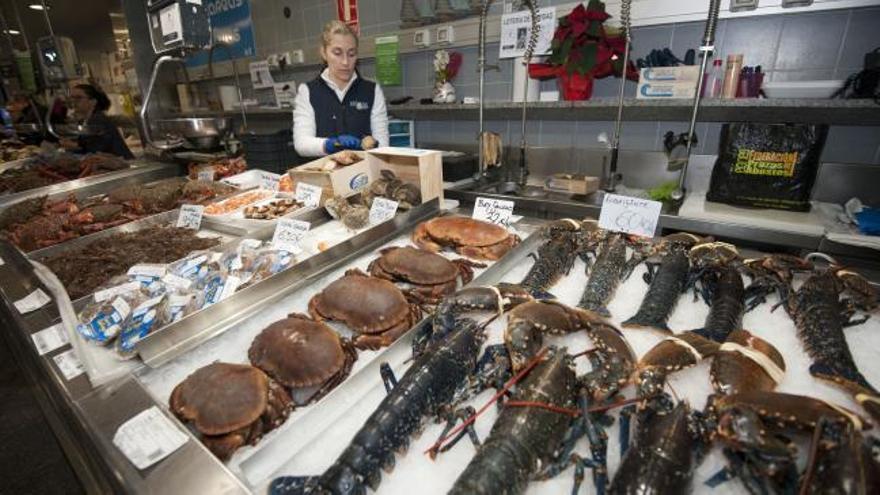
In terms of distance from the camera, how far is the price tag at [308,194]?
8.83 ft

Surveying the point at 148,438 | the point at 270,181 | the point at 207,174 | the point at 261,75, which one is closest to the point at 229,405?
the point at 148,438

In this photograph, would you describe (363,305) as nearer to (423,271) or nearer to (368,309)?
(368,309)

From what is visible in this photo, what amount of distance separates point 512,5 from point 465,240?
2959 millimetres

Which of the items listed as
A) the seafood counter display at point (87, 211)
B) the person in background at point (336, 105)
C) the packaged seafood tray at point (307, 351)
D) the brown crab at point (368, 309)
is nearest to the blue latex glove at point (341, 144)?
the person in background at point (336, 105)

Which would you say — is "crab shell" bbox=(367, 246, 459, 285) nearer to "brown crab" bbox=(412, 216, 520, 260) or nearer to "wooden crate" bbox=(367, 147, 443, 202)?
"brown crab" bbox=(412, 216, 520, 260)

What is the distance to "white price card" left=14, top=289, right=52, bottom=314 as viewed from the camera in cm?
167

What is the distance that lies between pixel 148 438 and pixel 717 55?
416cm

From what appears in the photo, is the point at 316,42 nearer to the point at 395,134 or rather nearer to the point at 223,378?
the point at 395,134

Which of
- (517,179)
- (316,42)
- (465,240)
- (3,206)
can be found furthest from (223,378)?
(316,42)

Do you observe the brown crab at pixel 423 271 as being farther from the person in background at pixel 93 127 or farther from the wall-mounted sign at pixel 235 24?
the wall-mounted sign at pixel 235 24

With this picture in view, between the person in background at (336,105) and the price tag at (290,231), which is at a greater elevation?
the person in background at (336,105)

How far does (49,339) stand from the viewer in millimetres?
1443

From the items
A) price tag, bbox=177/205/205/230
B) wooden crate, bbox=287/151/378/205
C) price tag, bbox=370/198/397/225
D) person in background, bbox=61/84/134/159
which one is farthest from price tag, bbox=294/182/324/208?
person in background, bbox=61/84/134/159

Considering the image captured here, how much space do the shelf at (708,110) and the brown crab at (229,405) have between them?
3.00 metres
